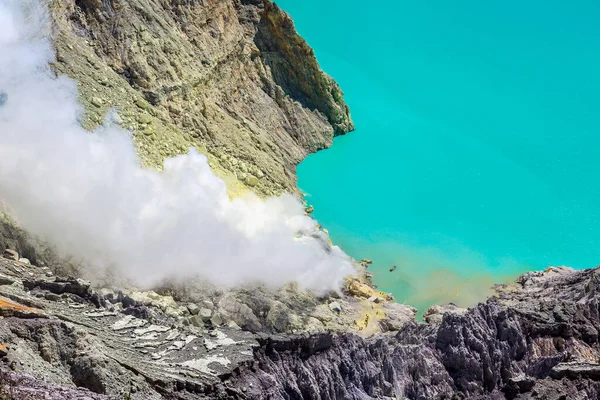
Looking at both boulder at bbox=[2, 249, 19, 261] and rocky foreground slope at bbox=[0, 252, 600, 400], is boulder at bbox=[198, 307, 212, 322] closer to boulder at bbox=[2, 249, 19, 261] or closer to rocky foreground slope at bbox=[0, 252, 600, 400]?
rocky foreground slope at bbox=[0, 252, 600, 400]

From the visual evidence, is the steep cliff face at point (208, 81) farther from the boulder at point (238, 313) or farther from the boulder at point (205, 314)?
the boulder at point (205, 314)

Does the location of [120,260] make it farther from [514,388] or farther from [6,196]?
[514,388]

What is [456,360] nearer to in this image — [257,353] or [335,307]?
[257,353]

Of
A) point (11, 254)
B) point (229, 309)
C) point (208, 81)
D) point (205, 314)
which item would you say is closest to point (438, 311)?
point (229, 309)

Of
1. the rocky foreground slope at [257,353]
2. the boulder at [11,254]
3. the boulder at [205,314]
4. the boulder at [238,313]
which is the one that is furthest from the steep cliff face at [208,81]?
the rocky foreground slope at [257,353]

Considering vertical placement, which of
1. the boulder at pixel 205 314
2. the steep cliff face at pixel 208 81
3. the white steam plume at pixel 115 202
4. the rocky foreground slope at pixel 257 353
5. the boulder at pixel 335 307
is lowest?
the rocky foreground slope at pixel 257 353

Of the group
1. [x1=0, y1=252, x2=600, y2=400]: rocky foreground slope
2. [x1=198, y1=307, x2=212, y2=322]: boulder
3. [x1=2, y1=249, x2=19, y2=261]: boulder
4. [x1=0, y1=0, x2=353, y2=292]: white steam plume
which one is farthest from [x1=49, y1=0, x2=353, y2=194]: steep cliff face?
[x1=0, y1=252, x2=600, y2=400]: rocky foreground slope
